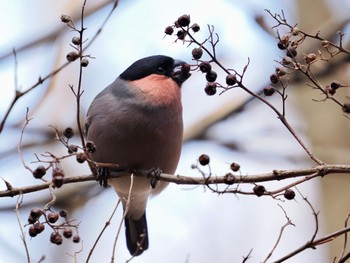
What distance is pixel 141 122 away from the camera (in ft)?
12.9

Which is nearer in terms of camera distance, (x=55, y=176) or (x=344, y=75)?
(x=55, y=176)

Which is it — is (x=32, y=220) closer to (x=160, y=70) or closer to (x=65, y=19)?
(x=65, y=19)

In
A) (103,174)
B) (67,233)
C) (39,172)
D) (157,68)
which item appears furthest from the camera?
(157,68)

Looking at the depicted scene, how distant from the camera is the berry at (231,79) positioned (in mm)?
2822

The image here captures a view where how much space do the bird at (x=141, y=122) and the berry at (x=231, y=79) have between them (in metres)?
0.90

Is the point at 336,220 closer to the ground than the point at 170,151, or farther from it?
farther from it

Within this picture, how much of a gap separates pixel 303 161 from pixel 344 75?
44.8 inches

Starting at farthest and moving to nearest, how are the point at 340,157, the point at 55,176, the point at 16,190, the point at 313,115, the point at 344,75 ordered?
the point at 313,115 < the point at 340,157 < the point at 344,75 < the point at 16,190 < the point at 55,176

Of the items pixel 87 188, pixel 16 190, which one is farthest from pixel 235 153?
pixel 16 190

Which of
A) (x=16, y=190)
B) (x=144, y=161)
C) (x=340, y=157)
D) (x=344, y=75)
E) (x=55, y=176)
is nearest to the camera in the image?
(x=55, y=176)

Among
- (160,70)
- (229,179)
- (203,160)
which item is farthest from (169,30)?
(160,70)

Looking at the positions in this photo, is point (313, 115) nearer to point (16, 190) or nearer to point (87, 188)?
point (87, 188)

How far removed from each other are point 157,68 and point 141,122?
457mm

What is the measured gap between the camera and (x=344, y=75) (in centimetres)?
528
